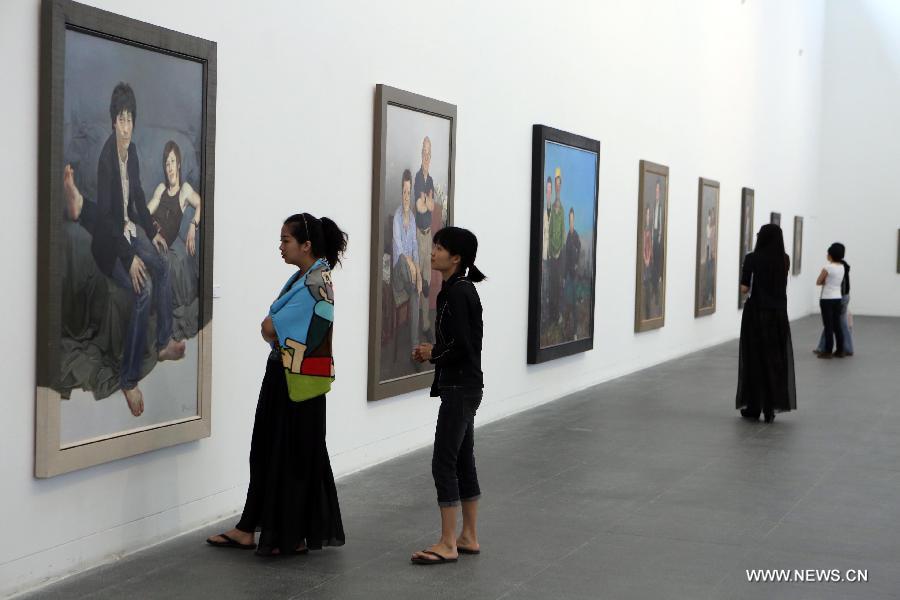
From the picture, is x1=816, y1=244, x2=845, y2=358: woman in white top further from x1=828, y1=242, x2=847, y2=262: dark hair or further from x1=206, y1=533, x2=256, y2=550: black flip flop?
x1=206, y1=533, x2=256, y2=550: black flip flop

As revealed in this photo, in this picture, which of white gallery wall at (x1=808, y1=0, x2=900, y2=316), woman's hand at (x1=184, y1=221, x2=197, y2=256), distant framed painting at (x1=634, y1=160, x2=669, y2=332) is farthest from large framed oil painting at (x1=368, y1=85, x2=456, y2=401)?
white gallery wall at (x1=808, y1=0, x2=900, y2=316)

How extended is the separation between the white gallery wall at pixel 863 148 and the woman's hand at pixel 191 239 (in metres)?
31.0

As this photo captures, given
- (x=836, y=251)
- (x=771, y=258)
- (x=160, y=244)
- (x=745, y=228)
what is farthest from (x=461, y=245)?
(x=745, y=228)

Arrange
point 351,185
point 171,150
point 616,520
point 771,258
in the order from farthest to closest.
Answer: point 771,258 → point 351,185 → point 616,520 → point 171,150

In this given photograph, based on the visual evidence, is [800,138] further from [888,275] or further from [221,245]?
[221,245]

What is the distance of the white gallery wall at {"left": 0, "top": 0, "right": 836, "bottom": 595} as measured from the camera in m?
6.35

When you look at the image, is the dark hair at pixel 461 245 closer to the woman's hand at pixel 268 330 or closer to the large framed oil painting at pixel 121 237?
the woman's hand at pixel 268 330

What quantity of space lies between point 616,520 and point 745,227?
18.7 meters

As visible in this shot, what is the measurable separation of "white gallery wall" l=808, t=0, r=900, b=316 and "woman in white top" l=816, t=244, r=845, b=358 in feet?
45.8

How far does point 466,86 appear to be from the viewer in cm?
1209

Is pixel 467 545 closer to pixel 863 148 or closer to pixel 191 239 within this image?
pixel 191 239

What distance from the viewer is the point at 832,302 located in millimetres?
21766

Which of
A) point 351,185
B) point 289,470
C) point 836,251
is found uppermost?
point 351,185

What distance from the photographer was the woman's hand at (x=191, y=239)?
7586 mm
